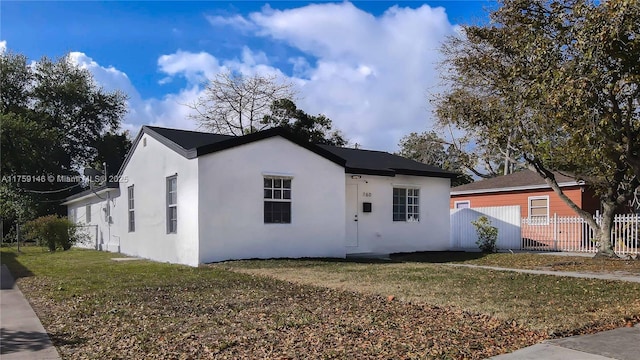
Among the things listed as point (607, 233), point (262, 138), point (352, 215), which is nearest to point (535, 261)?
point (607, 233)

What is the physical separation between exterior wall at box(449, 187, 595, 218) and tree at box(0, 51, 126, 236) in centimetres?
2344

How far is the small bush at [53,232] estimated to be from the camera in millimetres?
20688

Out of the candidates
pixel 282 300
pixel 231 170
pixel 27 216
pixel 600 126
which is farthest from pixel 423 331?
pixel 27 216

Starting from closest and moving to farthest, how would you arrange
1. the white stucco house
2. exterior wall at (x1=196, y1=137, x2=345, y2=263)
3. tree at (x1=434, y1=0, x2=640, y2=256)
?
tree at (x1=434, y1=0, x2=640, y2=256)
exterior wall at (x1=196, y1=137, x2=345, y2=263)
the white stucco house

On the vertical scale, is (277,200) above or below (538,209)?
above

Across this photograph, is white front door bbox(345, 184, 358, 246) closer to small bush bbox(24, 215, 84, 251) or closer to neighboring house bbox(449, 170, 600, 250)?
neighboring house bbox(449, 170, 600, 250)

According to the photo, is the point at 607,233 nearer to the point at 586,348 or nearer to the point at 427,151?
the point at 586,348

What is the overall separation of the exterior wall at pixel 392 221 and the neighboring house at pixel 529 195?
627 cm

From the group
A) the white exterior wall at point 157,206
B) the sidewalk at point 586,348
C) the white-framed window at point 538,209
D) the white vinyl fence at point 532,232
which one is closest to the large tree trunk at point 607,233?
the white vinyl fence at point 532,232

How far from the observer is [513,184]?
24859 millimetres

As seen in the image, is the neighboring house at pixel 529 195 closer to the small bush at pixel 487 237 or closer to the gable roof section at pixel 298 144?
the small bush at pixel 487 237

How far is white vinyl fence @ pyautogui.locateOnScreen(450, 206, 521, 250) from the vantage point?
21359 mm

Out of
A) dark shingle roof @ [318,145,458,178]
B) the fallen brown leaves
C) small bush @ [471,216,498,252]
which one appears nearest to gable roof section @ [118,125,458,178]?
dark shingle roof @ [318,145,458,178]

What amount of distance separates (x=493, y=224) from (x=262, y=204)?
12.0 meters
